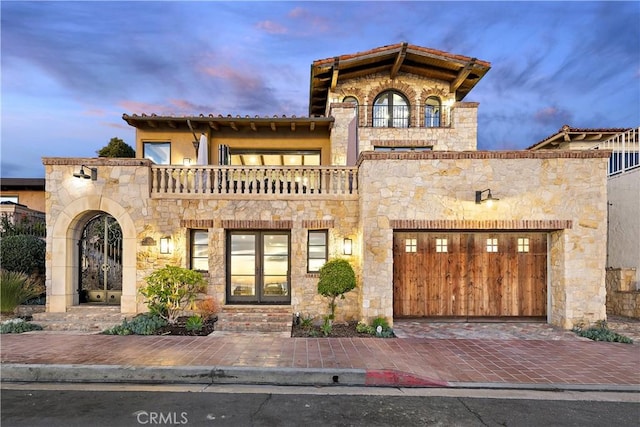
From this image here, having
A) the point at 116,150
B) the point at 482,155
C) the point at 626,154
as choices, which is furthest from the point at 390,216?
the point at 116,150

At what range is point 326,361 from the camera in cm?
617

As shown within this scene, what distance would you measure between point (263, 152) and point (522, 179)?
29.3ft

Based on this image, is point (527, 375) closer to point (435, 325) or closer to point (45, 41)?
point (435, 325)

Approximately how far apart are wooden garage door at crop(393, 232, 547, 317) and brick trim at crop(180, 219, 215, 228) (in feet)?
17.2

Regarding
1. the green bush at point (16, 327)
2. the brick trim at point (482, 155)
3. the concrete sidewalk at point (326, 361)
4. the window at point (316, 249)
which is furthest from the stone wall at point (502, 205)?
the green bush at point (16, 327)

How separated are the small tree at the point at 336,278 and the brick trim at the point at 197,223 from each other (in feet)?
11.5

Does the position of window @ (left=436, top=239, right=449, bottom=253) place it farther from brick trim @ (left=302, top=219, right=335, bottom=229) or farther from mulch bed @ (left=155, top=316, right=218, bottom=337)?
mulch bed @ (left=155, top=316, right=218, bottom=337)

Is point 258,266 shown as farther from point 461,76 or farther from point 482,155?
point 461,76

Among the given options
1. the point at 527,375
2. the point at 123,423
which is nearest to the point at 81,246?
the point at 123,423

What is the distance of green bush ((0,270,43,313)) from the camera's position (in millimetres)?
8984

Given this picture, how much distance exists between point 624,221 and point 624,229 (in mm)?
247

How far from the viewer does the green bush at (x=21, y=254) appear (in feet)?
34.1

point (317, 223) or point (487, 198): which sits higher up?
point (487, 198)

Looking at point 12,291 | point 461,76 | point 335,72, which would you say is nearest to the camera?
point 12,291
